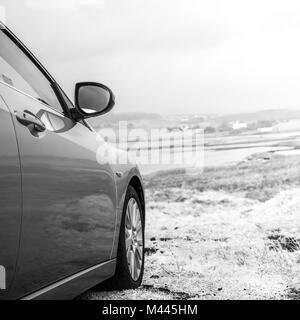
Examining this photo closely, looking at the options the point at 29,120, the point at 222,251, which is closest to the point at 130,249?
the point at 29,120

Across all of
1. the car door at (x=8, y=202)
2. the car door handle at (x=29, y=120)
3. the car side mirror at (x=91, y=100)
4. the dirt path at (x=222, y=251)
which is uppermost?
the car side mirror at (x=91, y=100)

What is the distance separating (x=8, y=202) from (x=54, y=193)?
1.80ft

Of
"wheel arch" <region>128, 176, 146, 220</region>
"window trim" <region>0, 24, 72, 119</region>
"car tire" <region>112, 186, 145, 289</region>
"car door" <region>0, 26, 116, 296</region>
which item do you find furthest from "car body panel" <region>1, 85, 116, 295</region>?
"wheel arch" <region>128, 176, 146, 220</region>

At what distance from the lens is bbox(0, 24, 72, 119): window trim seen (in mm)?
3513

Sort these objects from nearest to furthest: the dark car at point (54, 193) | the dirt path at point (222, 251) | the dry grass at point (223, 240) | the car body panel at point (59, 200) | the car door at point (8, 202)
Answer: the car door at point (8, 202) < the dark car at point (54, 193) < the car body panel at point (59, 200) < the dirt path at point (222, 251) < the dry grass at point (223, 240)

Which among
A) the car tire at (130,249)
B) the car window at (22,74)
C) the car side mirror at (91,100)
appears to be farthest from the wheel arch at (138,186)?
the car window at (22,74)

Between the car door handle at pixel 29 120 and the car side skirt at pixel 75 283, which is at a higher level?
the car door handle at pixel 29 120

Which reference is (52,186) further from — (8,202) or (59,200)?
(8,202)

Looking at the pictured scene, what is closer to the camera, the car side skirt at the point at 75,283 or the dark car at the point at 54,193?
the dark car at the point at 54,193

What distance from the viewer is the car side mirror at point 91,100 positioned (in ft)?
13.8

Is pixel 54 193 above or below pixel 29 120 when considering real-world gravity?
below

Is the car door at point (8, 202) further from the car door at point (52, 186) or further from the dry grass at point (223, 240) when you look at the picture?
the dry grass at point (223, 240)

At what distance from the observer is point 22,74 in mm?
3521
